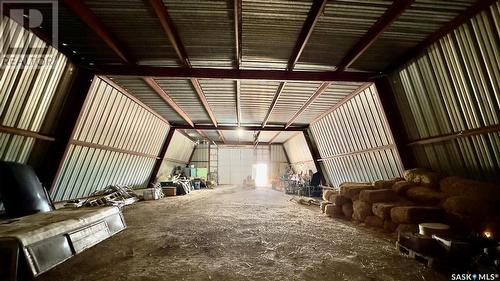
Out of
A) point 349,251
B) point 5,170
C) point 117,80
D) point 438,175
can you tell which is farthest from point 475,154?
point 5,170

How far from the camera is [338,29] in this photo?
5.48 meters

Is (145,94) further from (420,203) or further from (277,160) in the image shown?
(277,160)

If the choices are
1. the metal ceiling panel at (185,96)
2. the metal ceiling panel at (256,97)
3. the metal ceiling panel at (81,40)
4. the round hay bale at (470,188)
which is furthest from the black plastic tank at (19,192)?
the round hay bale at (470,188)

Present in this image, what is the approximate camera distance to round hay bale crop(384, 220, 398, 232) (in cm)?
611

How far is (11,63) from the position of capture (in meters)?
5.15

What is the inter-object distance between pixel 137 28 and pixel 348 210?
25.4 feet

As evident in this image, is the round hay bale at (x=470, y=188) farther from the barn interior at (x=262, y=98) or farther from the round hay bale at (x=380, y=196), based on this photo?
the round hay bale at (x=380, y=196)

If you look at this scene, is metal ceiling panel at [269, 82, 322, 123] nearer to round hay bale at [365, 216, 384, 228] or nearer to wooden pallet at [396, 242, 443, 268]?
round hay bale at [365, 216, 384, 228]

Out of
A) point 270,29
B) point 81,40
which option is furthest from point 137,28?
point 270,29

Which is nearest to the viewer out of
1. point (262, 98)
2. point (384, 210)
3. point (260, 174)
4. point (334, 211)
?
point (384, 210)

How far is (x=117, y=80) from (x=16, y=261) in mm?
6310

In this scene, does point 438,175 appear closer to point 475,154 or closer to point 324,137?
point 475,154

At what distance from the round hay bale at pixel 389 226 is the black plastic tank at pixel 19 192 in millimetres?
8374

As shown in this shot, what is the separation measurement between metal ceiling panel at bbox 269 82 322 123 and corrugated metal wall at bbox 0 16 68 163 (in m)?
6.62
